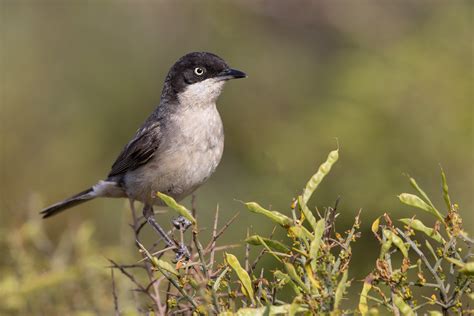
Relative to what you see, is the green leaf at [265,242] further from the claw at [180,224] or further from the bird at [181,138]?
the bird at [181,138]

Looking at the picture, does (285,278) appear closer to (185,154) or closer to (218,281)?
(218,281)

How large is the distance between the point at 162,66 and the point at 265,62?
1.44m

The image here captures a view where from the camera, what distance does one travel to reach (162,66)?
10.6 metres

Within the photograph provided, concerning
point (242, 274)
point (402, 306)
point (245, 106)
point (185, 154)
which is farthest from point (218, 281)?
point (245, 106)

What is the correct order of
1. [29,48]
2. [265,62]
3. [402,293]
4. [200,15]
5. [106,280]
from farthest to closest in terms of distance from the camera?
[200,15]
[265,62]
[29,48]
[106,280]
[402,293]

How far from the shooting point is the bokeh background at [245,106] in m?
5.48

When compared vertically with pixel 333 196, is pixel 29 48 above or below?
above

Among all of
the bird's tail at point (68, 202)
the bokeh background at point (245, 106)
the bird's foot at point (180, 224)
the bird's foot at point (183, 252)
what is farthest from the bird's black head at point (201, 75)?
the bird's foot at point (183, 252)

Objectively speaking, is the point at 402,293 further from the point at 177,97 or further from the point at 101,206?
the point at 101,206

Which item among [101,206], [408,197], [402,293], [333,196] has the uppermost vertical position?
[408,197]

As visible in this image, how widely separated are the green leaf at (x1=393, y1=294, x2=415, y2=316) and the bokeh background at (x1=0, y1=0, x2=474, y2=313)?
6.47 ft

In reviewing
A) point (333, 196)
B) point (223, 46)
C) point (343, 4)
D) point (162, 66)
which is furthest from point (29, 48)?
point (333, 196)

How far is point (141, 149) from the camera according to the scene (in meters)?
5.56

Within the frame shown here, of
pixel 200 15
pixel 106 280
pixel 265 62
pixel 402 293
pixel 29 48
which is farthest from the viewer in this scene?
pixel 200 15
